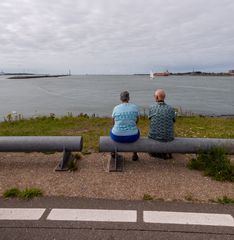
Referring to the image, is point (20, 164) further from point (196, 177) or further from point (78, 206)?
point (196, 177)

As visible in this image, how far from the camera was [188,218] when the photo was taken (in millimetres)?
3426

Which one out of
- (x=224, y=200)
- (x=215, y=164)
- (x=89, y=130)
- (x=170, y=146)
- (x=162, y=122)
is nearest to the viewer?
(x=224, y=200)

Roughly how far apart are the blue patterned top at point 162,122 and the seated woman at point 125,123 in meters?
0.33

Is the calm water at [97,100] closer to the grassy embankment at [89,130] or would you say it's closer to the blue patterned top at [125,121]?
the grassy embankment at [89,130]

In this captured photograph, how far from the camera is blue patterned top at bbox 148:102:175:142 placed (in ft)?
17.0

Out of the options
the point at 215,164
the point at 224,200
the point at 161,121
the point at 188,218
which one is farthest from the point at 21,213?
the point at 215,164

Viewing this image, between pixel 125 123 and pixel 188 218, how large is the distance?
2193mm

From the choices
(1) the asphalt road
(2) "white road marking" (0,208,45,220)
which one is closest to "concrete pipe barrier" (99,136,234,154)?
(1) the asphalt road

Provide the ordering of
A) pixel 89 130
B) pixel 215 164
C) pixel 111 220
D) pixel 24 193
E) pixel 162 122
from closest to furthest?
pixel 111 220
pixel 24 193
pixel 215 164
pixel 162 122
pixel 89 130

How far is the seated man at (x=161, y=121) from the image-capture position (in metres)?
5.20

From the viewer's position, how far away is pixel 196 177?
15.5ft

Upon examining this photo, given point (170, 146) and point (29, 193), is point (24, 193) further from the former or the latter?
point (170, 146)

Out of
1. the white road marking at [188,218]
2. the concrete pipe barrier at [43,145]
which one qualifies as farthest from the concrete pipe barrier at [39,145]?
the white road marking at [188,218]

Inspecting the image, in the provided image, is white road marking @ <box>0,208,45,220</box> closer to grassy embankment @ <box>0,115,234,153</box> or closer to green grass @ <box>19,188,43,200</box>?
green grass @ <box>19,188,43,200</box>
